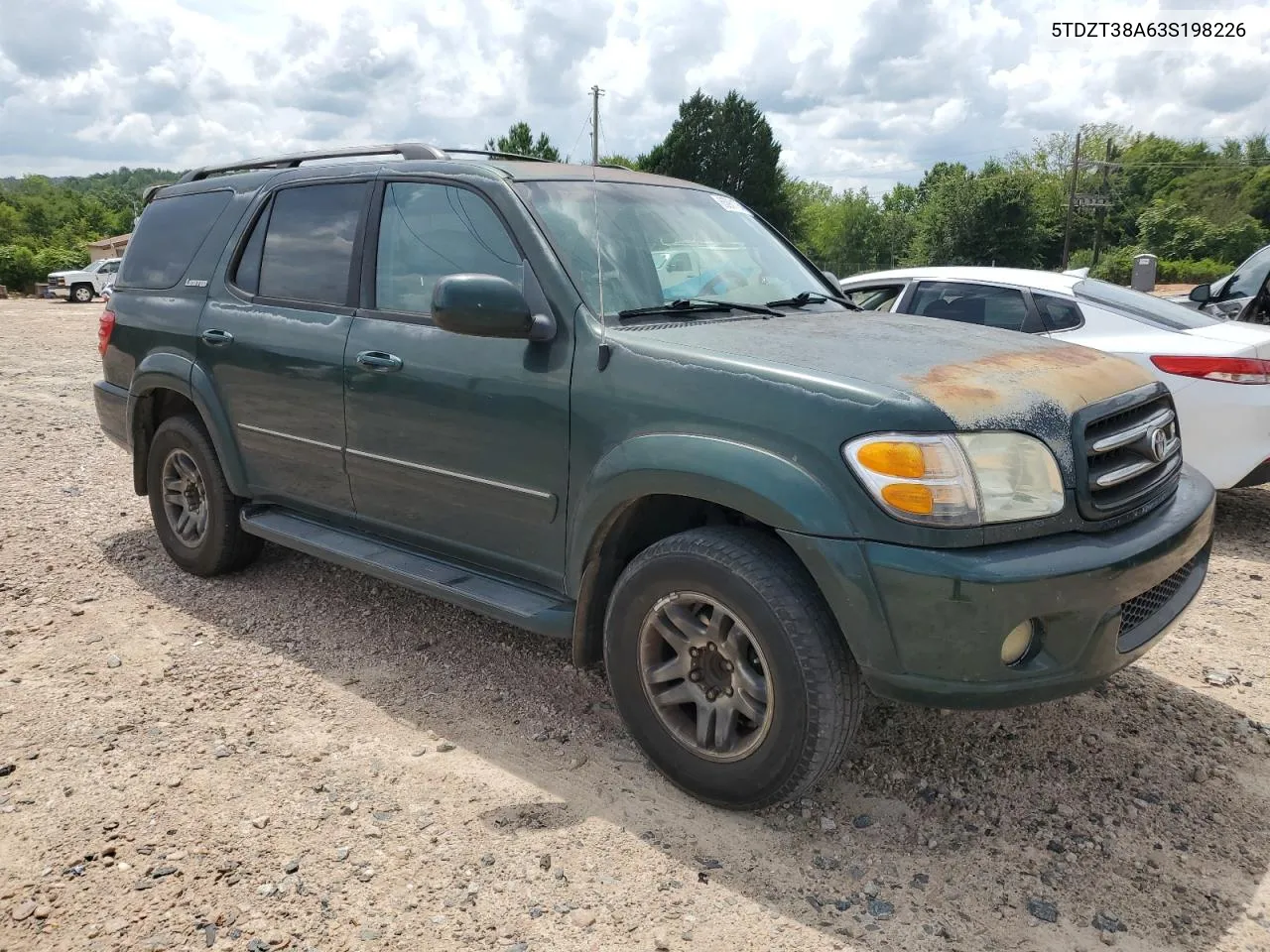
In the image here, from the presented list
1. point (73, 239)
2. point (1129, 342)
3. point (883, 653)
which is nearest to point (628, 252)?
point (883, 653)

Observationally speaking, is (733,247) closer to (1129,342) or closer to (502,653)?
(502,653)

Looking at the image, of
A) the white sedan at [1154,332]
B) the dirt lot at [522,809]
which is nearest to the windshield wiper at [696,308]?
the dirt lot at [522,809]

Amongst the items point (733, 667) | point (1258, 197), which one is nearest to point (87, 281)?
point (733, 667)

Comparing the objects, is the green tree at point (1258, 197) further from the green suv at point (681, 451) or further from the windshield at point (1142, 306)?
the green suv at point (681, 451)

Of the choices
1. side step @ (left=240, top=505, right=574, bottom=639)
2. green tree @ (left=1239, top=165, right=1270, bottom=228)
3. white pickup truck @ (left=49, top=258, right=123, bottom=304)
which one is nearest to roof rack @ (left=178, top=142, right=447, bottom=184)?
side step @ (left=240, top=505, right=574, bottom=639)

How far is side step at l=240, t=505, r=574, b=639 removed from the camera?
10.7 feet

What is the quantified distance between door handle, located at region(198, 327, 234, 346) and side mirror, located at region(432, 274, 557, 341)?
1.69 m

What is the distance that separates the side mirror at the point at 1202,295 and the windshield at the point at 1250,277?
4.2 inches

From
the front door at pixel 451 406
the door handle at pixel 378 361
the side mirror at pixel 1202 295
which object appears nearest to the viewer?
the front door at pixel 451 406

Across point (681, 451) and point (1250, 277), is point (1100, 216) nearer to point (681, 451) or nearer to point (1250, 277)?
point (1250, 277)

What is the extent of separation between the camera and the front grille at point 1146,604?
2.71 m

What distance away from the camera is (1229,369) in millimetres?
5266

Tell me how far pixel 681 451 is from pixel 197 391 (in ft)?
Answer: 9.20

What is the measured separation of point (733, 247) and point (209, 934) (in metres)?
2.90
